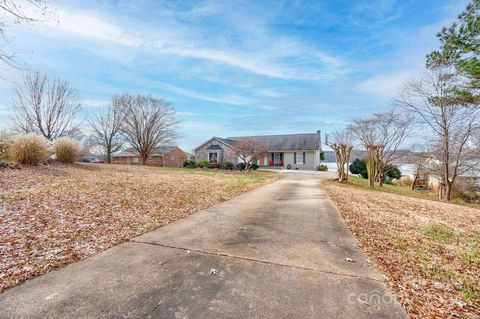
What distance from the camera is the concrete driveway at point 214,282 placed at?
222cm

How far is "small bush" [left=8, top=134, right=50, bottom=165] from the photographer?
10352 mm

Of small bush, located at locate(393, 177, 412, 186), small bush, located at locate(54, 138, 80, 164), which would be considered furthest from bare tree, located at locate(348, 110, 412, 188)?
small bush, located at locate(54, 138, 80, 164)

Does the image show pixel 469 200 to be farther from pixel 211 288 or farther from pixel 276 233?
pixel 211 288

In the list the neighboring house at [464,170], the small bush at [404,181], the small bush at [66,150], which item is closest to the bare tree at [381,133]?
the neighboring house at [464,170]

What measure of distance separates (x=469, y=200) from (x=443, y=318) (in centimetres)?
2209

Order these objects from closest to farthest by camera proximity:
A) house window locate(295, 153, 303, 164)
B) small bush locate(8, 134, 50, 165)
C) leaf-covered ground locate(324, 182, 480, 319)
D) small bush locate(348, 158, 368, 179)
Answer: leaf-covered ground locate(324, 182, 480, 319)
small bush locate(8, 134, 50, 165)
small bush locate(348, 158, 368, 179)
house window locate(295, 153, 303, 164)

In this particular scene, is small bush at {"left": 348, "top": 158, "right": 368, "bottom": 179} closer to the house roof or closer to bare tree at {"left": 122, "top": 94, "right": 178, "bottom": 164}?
the house roof

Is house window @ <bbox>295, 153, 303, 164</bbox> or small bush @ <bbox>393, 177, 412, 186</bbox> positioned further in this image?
house window @ <bbox>295, 153, 303, 164</bbox>

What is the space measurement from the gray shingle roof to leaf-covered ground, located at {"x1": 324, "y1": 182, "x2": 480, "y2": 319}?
24.1 metres

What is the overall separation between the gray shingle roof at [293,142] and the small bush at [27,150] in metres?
25.3

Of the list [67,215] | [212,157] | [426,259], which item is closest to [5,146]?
[67,215]

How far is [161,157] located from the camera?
36500 mm

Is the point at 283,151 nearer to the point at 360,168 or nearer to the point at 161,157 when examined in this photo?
the point at 360,168

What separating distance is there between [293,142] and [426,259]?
94.1 feet
